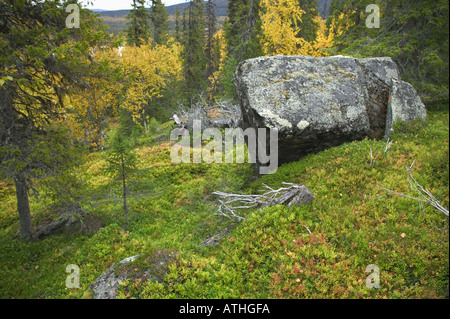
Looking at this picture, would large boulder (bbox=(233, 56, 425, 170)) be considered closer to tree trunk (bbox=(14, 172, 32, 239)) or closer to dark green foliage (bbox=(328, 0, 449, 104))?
dark green foliage (bbox=(328, 0, 449, 104))

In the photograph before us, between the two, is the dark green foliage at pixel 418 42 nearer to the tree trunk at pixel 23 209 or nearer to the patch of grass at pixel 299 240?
the patch of grass at pixel 299 240

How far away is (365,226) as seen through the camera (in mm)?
5461

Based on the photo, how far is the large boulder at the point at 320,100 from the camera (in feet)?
27.6

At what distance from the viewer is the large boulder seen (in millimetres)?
8422

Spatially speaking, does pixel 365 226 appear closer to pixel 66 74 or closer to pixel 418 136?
pixel 418 136

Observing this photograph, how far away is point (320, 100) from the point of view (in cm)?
866

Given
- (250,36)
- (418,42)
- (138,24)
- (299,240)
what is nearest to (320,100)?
(299,240)

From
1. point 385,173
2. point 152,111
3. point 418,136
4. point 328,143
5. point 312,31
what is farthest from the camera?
point 152,111

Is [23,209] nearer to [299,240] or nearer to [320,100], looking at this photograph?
[299,240]

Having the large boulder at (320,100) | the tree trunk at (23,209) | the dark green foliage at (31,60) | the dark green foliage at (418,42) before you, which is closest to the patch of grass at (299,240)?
the tree trunk at (23,209)

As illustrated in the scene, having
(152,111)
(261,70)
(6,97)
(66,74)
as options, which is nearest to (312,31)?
(261,70)

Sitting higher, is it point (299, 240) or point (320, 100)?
point (320, 100)

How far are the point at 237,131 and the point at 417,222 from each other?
11.4 metres

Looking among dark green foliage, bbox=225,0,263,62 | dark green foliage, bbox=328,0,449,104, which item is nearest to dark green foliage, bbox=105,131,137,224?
dark green foliage, bbox=225,0,263,62
